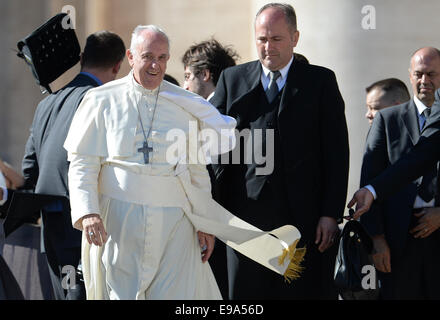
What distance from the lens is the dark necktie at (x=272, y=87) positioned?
6918 mm

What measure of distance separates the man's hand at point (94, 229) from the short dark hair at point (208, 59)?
7.58 ft

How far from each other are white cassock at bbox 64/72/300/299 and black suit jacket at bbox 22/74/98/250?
0.75 m

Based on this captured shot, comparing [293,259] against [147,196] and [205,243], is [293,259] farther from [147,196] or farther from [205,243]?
A: [147,196]

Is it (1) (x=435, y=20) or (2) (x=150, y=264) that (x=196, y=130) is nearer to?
(2) (x=150, y=264)

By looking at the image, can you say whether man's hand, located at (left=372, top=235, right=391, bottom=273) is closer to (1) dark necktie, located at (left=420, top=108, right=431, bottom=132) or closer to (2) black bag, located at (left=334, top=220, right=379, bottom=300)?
(2) black bag, located at (left=334, top=220, right=379, bottom=300)

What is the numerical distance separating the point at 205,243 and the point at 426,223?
5.19 ft

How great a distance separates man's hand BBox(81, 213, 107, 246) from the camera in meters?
6.06

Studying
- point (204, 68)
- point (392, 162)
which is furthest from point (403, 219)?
point (204, 68)

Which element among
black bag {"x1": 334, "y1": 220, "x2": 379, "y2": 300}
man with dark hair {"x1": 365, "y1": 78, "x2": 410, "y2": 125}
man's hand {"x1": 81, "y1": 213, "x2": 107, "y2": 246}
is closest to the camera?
man's hand {"x1": 81, "y1": 213, "x2": 107, "y2": 246}

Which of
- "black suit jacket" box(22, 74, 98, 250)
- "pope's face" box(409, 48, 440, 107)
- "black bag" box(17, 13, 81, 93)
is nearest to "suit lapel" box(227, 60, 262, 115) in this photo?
"black suit jacket" box(22, 74, 98, 250)

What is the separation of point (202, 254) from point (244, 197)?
56 centimetres

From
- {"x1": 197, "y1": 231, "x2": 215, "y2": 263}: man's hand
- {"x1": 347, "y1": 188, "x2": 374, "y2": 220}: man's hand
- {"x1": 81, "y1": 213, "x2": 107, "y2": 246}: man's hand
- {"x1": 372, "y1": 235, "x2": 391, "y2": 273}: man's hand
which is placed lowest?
{"x1": 372, "y1": 235, "x2": 391, "y2": 273}: man's hand

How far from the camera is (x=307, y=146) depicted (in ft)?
22.3

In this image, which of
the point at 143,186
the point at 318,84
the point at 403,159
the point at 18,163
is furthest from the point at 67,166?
the point at 18,163
